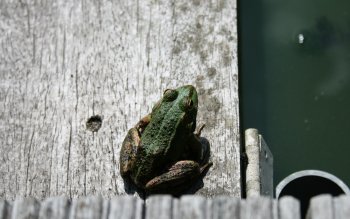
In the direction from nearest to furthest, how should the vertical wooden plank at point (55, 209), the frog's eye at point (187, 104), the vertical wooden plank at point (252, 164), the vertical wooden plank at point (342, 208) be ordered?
the vertical wooden plank at point (342, 208) < the vertical wooden plank at point (55, 209) < the vertical wooden plank at point (252, 164) < the frog's eye at point (187, 104)

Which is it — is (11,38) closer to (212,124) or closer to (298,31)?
(212,124)

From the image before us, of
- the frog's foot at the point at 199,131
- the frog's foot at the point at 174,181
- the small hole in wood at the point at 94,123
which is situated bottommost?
the frog's foot at the point at 174,181

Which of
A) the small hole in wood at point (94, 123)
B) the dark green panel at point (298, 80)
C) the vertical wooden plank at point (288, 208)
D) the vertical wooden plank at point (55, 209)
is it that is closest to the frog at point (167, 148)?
the small hole in wood at point (94, 123)

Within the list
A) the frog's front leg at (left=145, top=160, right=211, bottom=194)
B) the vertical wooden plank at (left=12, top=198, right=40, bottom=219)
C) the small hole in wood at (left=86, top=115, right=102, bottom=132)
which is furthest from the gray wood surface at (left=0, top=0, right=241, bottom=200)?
the vertical wooden plank at (left=12, top=198, right=40, bottom=219)

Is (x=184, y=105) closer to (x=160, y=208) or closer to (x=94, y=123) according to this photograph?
(x=94, y=123)

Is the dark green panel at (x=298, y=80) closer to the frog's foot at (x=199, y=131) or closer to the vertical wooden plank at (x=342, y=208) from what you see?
the frog's foot at (x=199, y=131)

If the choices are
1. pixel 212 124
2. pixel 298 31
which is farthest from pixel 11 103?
pixel 298 31

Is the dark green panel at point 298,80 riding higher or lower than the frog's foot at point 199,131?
higher

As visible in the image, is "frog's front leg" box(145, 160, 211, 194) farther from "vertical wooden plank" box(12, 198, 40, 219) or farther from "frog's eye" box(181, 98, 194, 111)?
"vertical wooden plank" box(12, 198, 40, 219)
